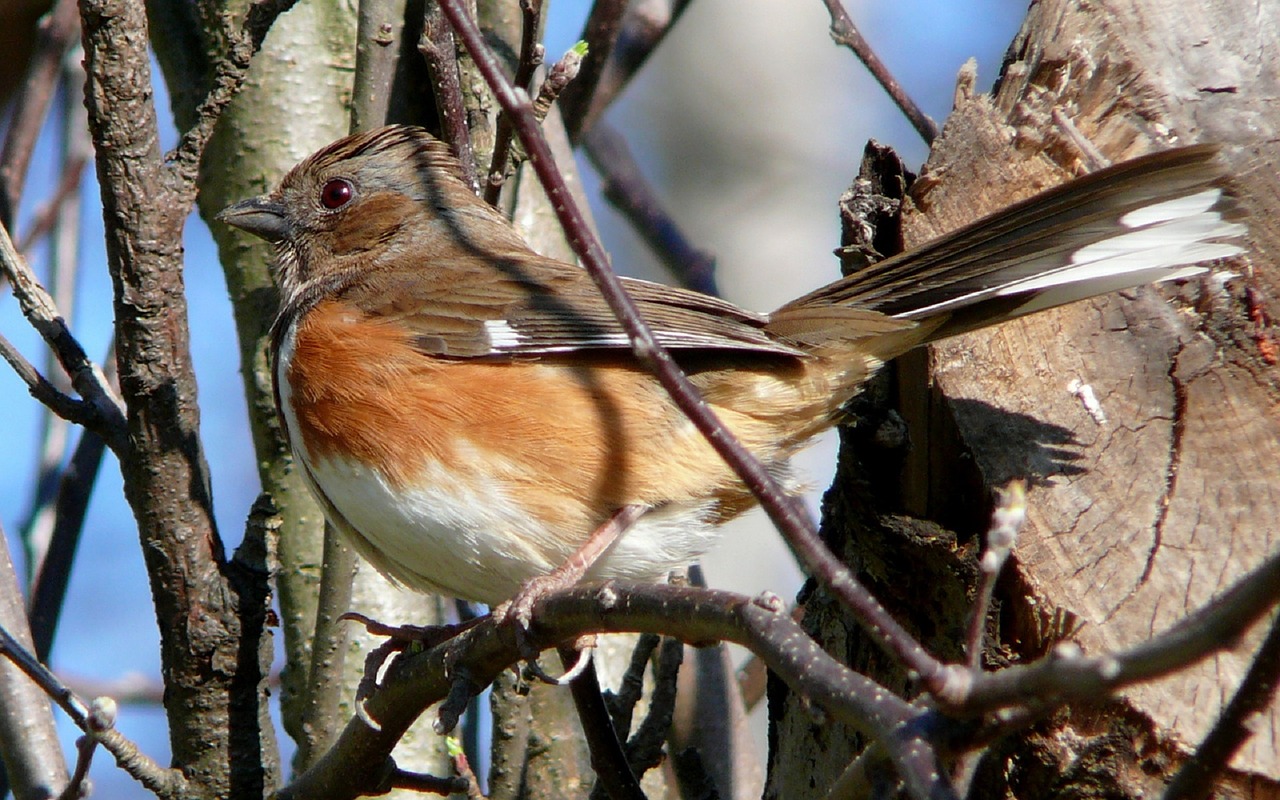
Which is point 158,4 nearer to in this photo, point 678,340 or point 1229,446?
point 678,340

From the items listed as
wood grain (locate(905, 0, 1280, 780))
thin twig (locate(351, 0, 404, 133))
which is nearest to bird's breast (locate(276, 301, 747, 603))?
wood grain (locate(905, 0, 1280, 780))

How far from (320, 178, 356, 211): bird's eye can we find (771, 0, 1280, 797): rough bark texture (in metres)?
1.69

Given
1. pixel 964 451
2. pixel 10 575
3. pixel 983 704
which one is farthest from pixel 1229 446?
pixel 10 575

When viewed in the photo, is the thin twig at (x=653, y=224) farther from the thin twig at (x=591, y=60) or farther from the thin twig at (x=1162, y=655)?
the thin twig at (x=1162, y=655)

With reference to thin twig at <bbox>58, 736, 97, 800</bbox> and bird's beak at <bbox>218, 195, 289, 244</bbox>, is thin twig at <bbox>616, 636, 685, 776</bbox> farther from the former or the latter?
bird's beak at <bbox>218, 195, 289, 244</bbox>

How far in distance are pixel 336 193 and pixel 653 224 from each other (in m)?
1.21

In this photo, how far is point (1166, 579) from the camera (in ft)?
8.12

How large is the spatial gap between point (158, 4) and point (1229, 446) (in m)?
2.96

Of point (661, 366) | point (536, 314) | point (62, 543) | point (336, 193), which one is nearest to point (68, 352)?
point (62, 543)

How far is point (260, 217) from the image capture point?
11.9 feet

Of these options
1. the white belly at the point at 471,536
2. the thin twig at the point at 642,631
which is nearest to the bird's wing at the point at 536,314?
the white belly at the point at 471,536

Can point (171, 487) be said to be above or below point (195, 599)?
above

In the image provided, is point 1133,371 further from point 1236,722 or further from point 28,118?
point 28,118

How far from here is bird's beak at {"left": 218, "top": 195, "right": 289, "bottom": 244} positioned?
359cm
